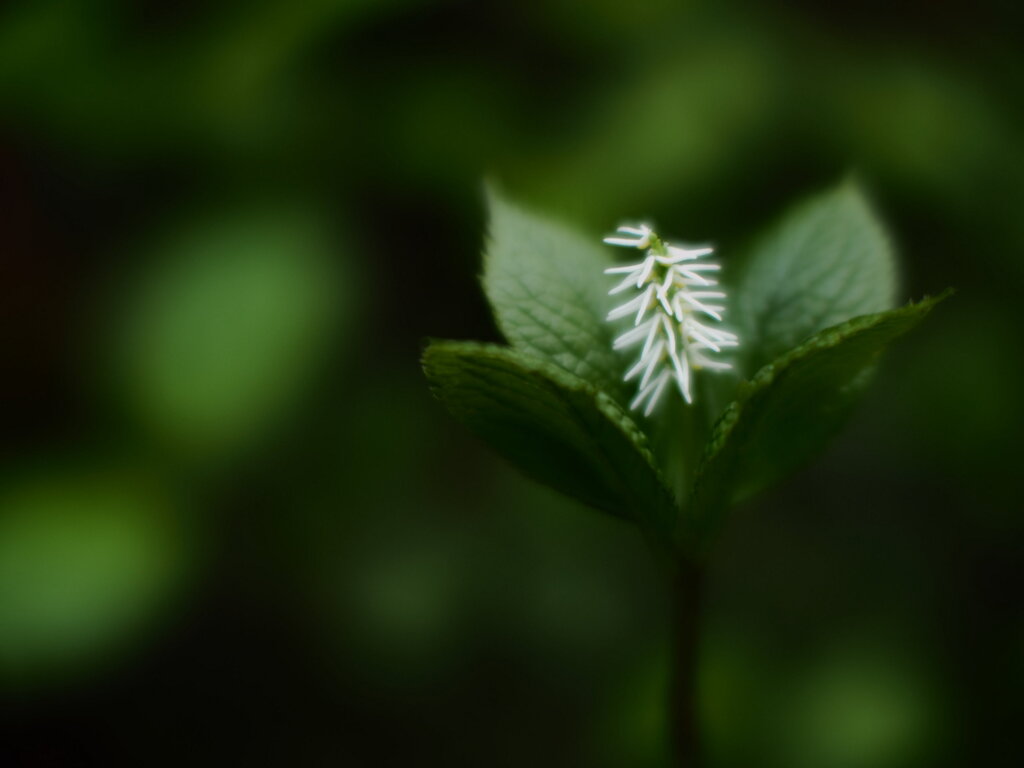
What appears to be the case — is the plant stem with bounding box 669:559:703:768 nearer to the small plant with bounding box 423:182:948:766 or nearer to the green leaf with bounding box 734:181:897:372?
the small plant with bounding box 423:182:948:766

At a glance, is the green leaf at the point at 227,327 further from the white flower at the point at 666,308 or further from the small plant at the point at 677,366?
the white flower at the point at 666,308

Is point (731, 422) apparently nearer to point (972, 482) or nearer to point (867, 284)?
point (867, 284)

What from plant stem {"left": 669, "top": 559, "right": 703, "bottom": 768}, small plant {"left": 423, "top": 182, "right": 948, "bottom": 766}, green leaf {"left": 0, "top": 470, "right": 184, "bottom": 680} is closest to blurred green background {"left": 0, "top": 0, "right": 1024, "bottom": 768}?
green leaf {"left": 0, "top": 470, "right": 184, "bottom": 680}

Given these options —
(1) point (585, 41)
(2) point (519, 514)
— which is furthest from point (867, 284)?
(1) point (585, 41)

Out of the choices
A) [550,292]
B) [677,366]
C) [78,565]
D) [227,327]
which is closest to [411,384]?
[227,327]

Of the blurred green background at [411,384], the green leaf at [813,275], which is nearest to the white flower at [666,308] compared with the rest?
the green leaf at [813,275]

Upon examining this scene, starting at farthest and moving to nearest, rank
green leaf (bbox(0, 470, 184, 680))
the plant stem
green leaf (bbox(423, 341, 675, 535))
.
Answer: green leaf (bbox(0, 470, 184, 680)), the plant stem, green leaf (bbox(423, 341, 675, 535))

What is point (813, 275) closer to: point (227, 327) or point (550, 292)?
point (550, 292)
